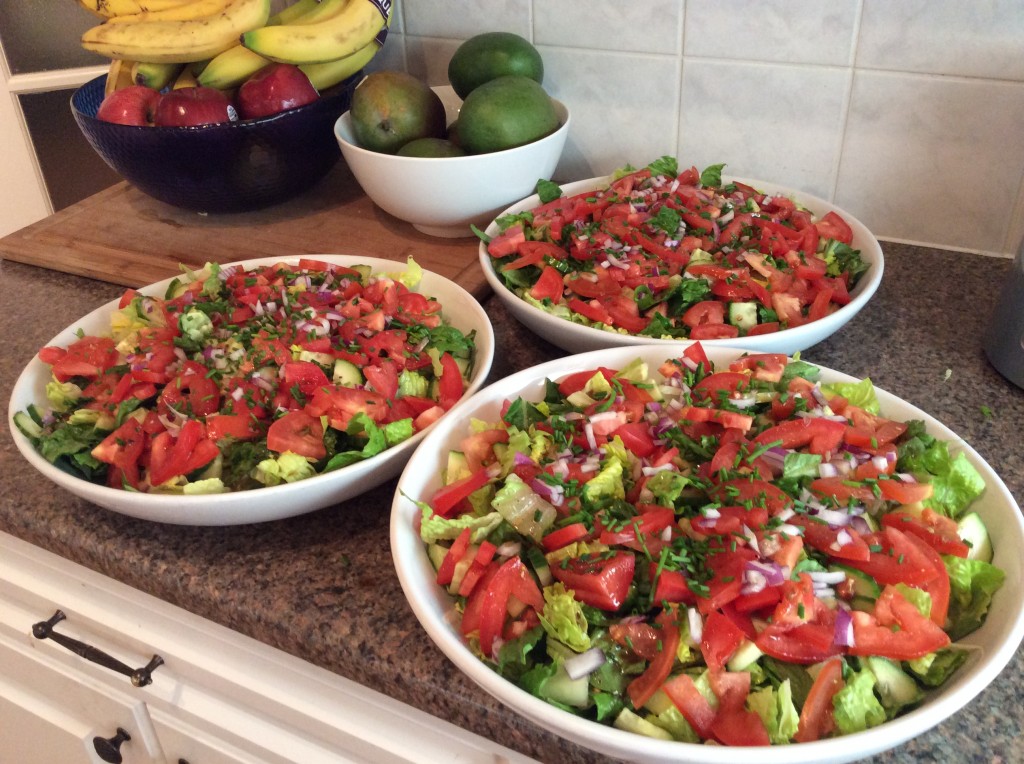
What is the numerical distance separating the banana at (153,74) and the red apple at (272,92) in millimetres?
150

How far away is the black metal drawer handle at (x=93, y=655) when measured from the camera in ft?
3.13

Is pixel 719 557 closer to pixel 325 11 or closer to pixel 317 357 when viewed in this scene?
pixel 317 357

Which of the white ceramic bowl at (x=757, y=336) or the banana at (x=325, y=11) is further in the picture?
the banana at (x=325, y=11)

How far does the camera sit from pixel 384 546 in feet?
2.81

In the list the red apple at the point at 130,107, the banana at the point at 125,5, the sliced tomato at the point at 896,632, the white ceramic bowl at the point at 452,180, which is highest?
the banana at the point at 125,5

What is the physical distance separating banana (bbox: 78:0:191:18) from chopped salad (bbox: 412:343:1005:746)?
41.6 inches

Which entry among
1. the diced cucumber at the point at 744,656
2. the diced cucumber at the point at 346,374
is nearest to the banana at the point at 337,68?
the diced cucumber at the point at 346,374

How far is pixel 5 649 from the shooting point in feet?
3.83

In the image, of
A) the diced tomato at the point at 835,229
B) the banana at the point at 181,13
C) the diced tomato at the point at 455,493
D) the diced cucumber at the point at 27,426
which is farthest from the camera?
the banana at the point at 181,13

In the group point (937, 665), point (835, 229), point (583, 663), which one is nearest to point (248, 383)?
point (583, 663)

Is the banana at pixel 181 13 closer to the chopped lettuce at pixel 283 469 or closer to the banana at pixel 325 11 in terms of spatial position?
the banana at pixel 325 11

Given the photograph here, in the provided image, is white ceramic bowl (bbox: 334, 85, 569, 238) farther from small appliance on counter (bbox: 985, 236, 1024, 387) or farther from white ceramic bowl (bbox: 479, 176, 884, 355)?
small appliance on counter (bbox: 985, 236, 1024, 387)

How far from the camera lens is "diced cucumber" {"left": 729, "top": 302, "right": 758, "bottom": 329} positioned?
1.00 m

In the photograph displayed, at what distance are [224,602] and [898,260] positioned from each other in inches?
42.4
